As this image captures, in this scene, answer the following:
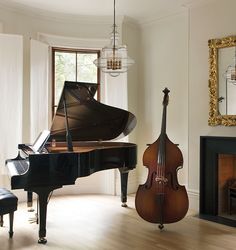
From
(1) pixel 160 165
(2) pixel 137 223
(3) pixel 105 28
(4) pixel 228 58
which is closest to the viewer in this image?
(1) pixel 160 165

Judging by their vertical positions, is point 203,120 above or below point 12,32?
below

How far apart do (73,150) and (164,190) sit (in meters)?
1.12

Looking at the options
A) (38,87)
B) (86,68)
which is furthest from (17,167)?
(86,68)

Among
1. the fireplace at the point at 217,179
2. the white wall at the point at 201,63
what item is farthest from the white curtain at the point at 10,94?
the fireplace at the point at 217,179

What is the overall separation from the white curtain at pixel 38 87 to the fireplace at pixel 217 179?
2.36 m

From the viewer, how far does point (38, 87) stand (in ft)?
16.9

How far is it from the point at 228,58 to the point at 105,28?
2.24m

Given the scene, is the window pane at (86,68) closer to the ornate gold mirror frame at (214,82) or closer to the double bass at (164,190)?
the ornate gold mirror frame at (214,82)

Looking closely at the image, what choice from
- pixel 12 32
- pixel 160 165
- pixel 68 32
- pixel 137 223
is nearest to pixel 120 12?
pixel 68 32

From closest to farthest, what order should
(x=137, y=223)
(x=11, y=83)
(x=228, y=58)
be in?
(x=137, y=223), (x=228, y=58), (x=11, y=83)

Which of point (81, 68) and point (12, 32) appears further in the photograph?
point (81, 68)

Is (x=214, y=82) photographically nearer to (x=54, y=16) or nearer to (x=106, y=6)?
(x=106, y=6)

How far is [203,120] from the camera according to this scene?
4.62 m

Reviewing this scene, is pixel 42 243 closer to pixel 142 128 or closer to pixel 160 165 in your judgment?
pixel 160 165
